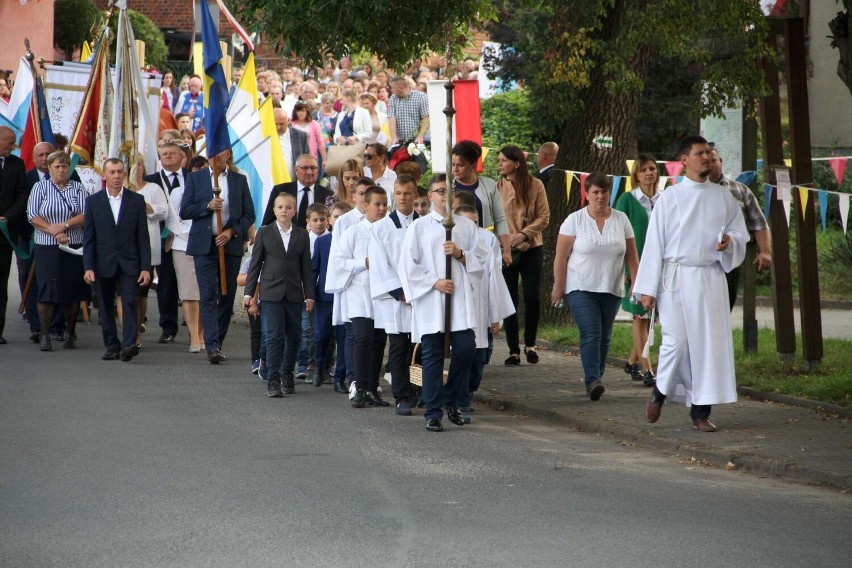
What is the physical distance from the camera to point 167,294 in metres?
15.3

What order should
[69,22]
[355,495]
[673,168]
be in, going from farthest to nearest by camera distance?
[69,22], [673,168], [355,495]

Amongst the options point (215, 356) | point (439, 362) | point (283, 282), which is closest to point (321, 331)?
point (283, 282)

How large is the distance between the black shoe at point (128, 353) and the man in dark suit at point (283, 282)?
6.70 feet

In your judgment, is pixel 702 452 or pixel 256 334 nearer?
pixel 702 452

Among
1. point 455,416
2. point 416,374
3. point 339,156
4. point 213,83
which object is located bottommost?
point 455,416

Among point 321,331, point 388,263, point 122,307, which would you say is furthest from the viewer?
point 122,307

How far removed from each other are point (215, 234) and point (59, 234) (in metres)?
1.80

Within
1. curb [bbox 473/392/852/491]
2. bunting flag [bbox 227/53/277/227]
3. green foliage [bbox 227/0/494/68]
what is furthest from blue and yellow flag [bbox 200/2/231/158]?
curb [bbox 473/392/852/491]

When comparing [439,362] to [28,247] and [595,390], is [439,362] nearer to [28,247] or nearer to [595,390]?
[595,390]

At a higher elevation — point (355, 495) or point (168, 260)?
point (168, 260)

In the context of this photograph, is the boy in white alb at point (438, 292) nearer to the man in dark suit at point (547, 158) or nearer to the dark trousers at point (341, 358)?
the dark trousers at point (341, 358)

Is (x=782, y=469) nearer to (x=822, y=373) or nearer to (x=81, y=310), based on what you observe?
(x=822, y=373)

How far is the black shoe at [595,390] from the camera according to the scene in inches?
442

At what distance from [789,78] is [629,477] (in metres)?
5.11
